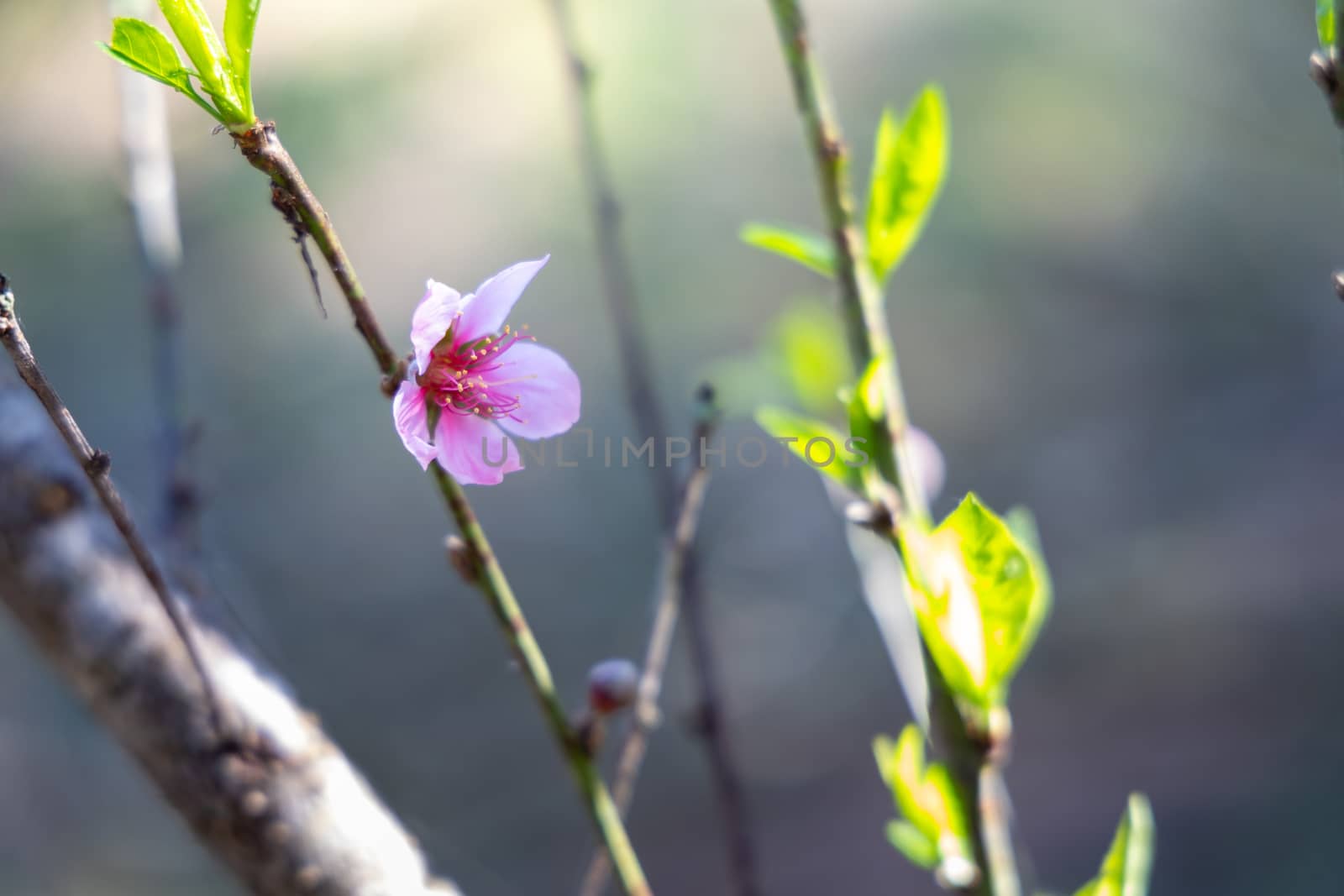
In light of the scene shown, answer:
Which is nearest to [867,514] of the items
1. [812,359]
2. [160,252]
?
[812,359]

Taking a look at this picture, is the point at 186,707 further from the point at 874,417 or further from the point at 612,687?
the point at 874,417

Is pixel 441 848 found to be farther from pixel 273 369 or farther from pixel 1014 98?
pixel 1014 98

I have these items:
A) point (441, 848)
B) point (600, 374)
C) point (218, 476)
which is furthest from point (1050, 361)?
point (218, 476)

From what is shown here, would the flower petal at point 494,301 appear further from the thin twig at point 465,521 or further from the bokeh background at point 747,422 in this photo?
the bokeh background at point 747,422

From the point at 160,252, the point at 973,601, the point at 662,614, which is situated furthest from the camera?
the point at 160,252

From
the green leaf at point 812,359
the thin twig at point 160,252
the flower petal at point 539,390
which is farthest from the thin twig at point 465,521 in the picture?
the green leaf at point 812,359
